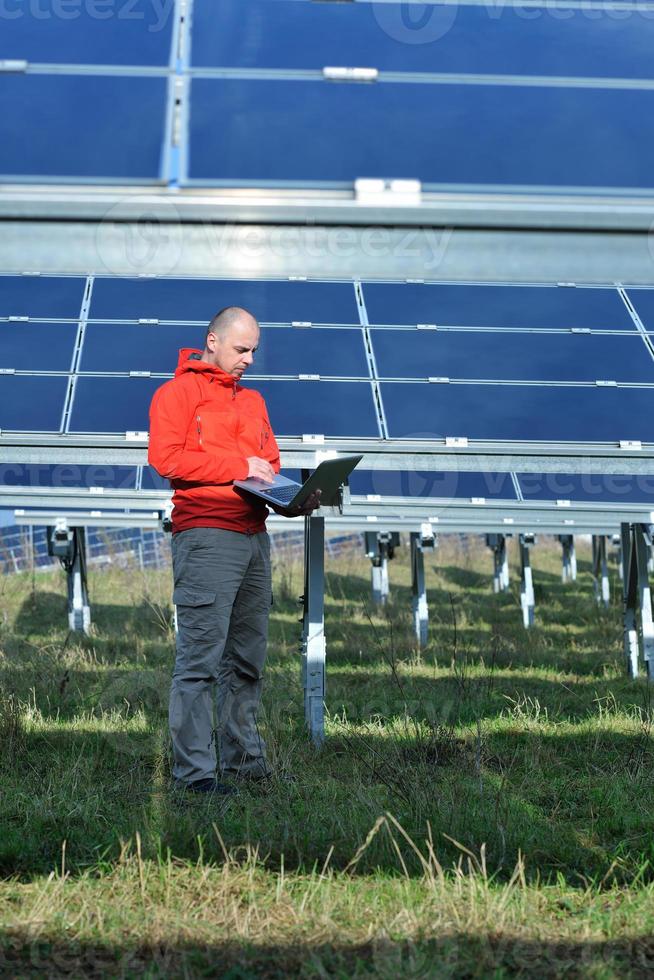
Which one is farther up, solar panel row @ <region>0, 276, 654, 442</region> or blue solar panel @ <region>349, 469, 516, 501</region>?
solar panel row @ <region>0, 276, 654, 442</region>

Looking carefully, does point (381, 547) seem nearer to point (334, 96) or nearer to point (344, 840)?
point (334, 96)

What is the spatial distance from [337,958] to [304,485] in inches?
78.7

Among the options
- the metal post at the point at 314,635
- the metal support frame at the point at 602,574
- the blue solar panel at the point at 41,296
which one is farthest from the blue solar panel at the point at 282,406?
the metal support frame at the point at 602,574

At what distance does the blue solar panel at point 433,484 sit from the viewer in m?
8.41

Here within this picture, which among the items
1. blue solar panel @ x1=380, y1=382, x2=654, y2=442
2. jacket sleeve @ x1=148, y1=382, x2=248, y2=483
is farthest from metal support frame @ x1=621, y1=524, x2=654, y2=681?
jacket sleeve @ x1=148, y1=382, x2=248, y2=483

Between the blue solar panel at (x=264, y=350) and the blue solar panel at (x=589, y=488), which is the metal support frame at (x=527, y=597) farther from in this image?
the blue solar panel at (x=264, y=350)

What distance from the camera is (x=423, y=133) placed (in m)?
4.68

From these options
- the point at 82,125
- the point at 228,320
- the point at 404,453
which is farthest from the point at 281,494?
the point at 82,125

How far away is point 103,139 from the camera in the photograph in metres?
4.47

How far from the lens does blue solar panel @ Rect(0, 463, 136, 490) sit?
743 centimetres

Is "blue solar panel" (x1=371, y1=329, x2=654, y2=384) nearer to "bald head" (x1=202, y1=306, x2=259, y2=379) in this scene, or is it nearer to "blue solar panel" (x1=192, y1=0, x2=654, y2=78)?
"blue solar panel" (x1=192, y1=0, x2=654, y2=78)

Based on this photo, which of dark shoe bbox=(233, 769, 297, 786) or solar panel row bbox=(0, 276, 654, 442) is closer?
dark shoe bbox=(233, 769, 297, 786)

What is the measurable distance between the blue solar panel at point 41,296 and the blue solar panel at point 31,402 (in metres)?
0.53
